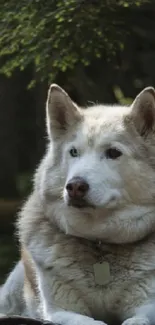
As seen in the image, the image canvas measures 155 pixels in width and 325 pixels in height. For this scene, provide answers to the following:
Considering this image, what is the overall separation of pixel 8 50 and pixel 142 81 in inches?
125

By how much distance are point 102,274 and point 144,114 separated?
3.32 ft

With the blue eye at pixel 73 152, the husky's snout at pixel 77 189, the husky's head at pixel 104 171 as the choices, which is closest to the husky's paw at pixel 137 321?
the husky's head at pixel 104 171

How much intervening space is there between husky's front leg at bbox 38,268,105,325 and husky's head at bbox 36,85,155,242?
13.0 inches

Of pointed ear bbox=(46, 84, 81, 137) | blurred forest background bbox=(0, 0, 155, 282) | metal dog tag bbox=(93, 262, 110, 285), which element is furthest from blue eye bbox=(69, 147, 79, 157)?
blurred forest background bbox=(0, 0, 155, 282)

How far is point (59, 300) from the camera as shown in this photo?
5723mm

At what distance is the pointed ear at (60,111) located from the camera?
5.87m

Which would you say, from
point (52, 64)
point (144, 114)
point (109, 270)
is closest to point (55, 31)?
point (52, 64)

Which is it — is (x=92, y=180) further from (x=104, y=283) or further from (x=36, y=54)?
(x=36, y=54)

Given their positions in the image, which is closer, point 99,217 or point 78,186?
point 78,186

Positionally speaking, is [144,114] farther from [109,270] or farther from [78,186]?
[109,270]

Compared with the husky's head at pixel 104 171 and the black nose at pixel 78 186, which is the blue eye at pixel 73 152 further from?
the black nose at pixel 78 186

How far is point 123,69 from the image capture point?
12766 millimetres

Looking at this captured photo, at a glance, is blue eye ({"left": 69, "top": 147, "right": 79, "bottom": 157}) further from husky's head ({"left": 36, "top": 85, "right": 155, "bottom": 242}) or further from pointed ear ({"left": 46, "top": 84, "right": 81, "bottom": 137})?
pointed ear ({"left": 46, "top": 84, "right": 81, "bottom": 137})

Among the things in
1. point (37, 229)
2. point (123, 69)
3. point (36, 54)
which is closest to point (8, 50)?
point (36, 54)
